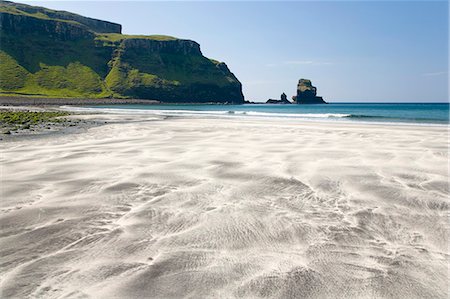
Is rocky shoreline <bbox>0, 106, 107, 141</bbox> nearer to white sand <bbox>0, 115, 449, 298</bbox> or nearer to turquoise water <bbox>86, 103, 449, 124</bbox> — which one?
white sand <bbox>0, 115, 449, 298</bbox>

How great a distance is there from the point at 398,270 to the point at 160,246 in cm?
371

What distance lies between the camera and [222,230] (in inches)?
227

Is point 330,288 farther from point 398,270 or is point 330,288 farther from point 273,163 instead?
point 273,163

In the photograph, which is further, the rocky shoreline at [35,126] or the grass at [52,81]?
the grass at [52,81]

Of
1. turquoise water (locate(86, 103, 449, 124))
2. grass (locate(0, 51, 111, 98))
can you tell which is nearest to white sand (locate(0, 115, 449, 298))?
turquoise water (locate(86, 103, 449, 124))

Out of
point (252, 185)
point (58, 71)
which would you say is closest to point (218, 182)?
point (252, 185)

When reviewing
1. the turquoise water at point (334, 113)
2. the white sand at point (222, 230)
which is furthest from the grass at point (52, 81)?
the white sand at point (222, 230)

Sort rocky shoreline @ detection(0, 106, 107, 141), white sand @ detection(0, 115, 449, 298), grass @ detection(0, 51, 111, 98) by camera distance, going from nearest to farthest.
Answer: white sand @ detection(0, 115, 449, 298) → rocky shoreline @ detection(0, 106, 107, 141) → grass @ detection(0, 51, 111, 98)

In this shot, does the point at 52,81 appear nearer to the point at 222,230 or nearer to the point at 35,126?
the point at 35,126

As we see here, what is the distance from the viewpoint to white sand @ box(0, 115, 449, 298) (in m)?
4.07

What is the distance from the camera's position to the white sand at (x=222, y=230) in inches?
160

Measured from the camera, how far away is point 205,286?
4004 mm

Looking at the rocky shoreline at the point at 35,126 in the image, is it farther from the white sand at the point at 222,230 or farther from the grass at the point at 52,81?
the grass at the point at 52,81

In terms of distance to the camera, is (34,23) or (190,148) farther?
(34,23)
